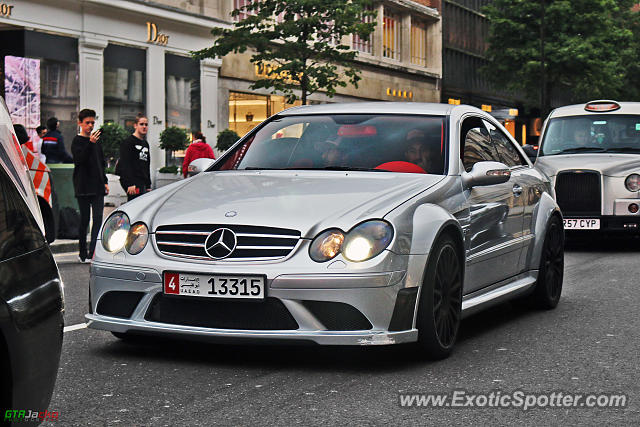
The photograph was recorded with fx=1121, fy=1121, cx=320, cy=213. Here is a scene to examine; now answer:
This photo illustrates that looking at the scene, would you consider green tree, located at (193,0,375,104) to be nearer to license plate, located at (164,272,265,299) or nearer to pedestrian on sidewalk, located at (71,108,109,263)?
pedestrian on sidewalk, located at (71,108,109,263)

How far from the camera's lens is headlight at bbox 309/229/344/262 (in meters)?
5.56

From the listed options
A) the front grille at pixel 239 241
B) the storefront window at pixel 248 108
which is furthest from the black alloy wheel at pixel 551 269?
the storefront window at pixel 248 108

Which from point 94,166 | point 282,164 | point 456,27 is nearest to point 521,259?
point 282,164

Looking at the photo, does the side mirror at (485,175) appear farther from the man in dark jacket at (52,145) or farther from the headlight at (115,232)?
the man in dark jacket at (52,145)

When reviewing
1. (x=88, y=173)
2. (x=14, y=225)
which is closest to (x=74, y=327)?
(x=14, y=225)

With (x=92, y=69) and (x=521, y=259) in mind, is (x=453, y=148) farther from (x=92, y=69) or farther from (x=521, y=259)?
(x=92, y=69)

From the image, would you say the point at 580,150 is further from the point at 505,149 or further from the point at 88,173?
the point at 505,149

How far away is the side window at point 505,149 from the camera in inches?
313

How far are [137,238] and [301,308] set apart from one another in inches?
39.8

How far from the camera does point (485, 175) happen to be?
6773mm

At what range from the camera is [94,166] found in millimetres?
12844

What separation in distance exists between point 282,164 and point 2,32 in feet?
57.9

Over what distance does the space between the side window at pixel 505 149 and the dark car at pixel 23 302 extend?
4.75m

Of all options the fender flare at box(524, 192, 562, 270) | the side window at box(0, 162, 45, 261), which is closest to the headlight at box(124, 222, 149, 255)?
the side window at box(0, 162, 45, 261)
